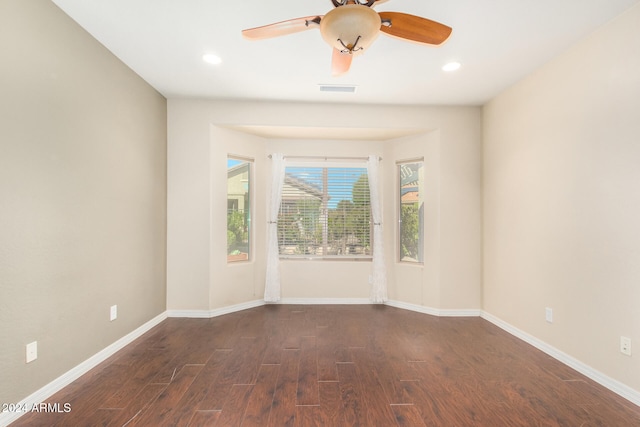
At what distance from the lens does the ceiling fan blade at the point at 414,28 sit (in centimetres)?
171

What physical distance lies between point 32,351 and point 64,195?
1.07 meters

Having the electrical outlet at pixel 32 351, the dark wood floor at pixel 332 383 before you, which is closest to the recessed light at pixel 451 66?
the dark wood floor at pixel 332 383

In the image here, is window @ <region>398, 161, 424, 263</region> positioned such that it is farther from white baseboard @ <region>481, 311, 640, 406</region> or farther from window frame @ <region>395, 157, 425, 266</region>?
white baseboard @ <region>481, 311, 640, 406</region>

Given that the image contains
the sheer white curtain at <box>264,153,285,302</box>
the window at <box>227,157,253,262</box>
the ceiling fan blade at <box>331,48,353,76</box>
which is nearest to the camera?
the ceiling fan blade at <box>331,48,353,76</box>

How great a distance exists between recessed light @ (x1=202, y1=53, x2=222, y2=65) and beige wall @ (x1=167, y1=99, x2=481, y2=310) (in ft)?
3.12

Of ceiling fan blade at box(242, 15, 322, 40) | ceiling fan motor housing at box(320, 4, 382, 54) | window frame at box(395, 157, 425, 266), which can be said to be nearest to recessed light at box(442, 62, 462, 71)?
window frame at box(395, 157, 425, 266)

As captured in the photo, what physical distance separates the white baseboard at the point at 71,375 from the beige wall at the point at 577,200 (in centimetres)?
405

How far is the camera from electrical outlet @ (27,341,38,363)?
1.93 meters

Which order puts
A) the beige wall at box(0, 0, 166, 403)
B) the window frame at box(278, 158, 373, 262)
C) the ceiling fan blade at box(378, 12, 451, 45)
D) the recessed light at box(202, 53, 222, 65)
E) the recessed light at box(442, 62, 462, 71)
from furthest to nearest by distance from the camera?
1. the window frame at box(278, 158, 373, 262)
2. the recessed light at box(442, 62, 462, 71)
3. the recessed light at box(202, 53, 222, 65)
4. the beige wall at box(0, 0, 166, 403)
5. the ceiling fan blade at box(378, 12, 451, 45)

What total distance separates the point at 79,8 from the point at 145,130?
130 cm

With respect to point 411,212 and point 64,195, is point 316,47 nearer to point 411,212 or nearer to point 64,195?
point 64,195

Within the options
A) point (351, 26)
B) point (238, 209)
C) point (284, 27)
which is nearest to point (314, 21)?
point (284, 27)

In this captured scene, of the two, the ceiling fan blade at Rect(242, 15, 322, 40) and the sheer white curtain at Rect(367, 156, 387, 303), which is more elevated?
the ceiling fan blade at Rect(242, 15, 322, 40)

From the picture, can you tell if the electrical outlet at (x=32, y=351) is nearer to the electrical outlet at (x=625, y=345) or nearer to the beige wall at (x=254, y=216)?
the beige wall at (x=254, y=216)
